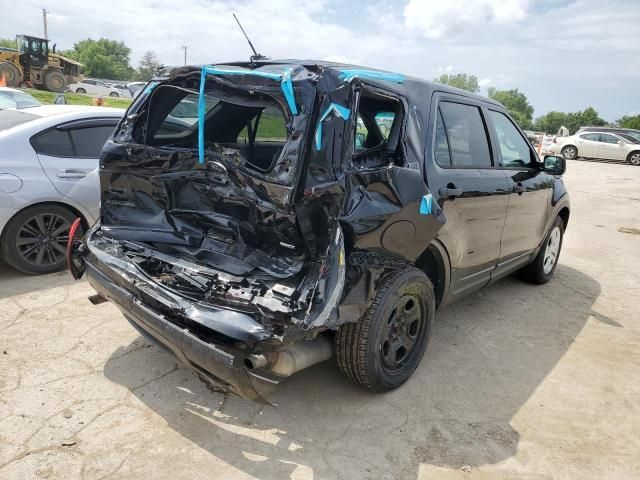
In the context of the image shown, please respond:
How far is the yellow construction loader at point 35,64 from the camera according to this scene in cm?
2828

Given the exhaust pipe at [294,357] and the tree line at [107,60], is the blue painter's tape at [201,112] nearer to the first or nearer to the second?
the exhaust pipe at [294,357]

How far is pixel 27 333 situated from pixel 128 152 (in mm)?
1539

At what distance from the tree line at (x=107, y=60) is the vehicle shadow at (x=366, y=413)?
78.6 metres

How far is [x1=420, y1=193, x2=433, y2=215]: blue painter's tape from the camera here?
2.73m

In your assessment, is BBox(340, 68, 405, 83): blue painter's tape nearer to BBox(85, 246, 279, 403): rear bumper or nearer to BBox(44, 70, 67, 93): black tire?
BBox(85, 246, 279, 403): rear bumper

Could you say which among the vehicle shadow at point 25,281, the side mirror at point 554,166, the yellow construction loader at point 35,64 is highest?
the yellow construction loader at point 35,64

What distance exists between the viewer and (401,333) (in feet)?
9.85

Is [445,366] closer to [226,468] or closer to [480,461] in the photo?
[480,461]

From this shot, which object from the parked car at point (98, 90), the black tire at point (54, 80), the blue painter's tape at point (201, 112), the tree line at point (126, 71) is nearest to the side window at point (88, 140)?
the blue painter's tape at point (201, 112)

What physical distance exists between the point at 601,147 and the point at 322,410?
2359 cm

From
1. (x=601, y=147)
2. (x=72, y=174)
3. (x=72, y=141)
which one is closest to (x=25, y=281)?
(x=72, y=174)

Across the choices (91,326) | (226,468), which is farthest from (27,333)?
(226,468)

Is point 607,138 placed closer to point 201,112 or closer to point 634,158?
point 634,158

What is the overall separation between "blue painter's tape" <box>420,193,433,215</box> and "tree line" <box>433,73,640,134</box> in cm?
5194
